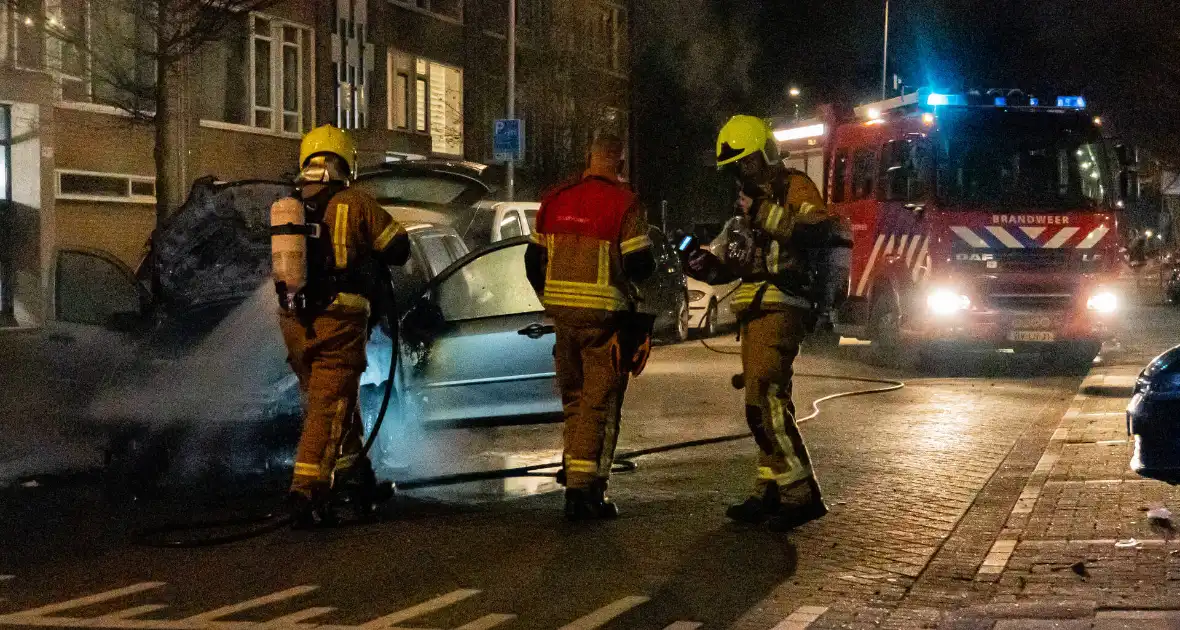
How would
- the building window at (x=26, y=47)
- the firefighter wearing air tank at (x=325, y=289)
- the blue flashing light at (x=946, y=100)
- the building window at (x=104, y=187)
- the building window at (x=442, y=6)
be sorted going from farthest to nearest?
the building window at (x=442, y=6) < the building window at (x=104, y=187) < the building window at (x=26, y=47) < the blue flashing light at (x=946, y=100) < the firefighter wearing air tank at (x=325, y=289)

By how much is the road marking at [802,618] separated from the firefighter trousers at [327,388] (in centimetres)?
254

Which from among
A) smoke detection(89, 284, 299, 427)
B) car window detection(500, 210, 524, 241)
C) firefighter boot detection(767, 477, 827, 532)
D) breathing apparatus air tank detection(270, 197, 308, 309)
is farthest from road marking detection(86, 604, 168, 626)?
car window detection(500, 210, 524, 241)

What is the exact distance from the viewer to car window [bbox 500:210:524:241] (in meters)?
16.0

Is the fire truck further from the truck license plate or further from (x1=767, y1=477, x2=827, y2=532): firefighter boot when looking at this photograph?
(x1=767, y1=477, x2=827, y2=532): firefighter boot

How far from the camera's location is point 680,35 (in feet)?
132

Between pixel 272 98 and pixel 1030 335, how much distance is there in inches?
659

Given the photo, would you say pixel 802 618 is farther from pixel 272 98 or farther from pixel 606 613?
pixel 272 98

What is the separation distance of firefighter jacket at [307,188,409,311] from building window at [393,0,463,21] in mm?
26387

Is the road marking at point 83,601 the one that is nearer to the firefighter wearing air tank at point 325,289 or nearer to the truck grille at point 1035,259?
the firefighter wearing air tank at point 325,289

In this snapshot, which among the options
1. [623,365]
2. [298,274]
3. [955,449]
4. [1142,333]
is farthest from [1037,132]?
[298,274]

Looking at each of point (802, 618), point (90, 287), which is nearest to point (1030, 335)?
point (90, 287)

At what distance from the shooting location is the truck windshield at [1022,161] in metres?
16.0

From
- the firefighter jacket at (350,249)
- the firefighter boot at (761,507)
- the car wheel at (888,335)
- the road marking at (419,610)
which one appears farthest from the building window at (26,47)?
the road marking at (419,610)

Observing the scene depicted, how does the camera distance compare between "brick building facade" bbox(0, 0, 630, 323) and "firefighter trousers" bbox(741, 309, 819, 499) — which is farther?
"brick building facade" bbox(0, 0, 630, 323)
